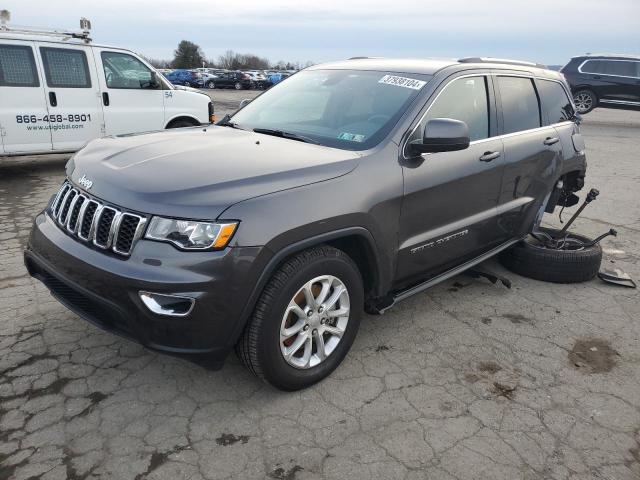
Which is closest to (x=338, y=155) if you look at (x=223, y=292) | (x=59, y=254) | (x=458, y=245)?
(x=223, y=292)

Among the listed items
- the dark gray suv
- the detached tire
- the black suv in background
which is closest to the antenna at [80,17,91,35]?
the dark gray suv

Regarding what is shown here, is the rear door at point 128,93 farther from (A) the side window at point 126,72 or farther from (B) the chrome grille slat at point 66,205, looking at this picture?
(B) the chrome grille slat at point 66,205

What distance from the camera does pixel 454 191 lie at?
342 cm

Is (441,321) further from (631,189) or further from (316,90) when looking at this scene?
(631,189)

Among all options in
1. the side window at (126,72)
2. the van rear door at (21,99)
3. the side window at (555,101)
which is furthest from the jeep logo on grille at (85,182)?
the side window at (126,72)

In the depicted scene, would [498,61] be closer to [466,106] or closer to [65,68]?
[466,106]

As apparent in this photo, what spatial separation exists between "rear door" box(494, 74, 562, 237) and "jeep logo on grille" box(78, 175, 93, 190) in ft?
9.50

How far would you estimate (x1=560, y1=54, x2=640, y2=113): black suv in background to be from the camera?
17047mm

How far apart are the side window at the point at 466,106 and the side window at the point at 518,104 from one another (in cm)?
29

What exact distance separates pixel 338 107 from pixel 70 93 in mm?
5714

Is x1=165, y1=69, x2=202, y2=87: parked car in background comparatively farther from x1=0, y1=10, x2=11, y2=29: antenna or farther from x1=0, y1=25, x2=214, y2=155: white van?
x1=0, y1=10, x2=11, y2=29: antenna

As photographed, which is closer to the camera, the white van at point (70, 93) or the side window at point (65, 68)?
the white van at point (70, 93)

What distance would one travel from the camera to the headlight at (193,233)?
2.33m

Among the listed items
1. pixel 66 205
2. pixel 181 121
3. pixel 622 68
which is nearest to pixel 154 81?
pixel 181 121
